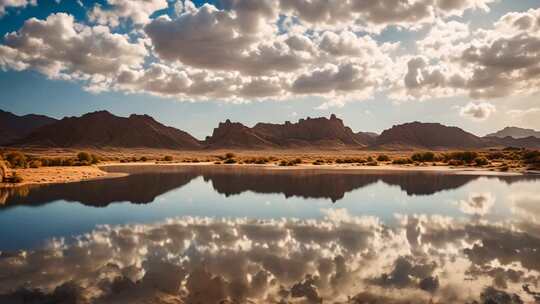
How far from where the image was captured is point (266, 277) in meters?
8.09

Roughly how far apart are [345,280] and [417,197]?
51.2 feet

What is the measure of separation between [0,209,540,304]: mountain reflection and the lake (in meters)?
0.03

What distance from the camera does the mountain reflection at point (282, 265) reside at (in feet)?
23.5

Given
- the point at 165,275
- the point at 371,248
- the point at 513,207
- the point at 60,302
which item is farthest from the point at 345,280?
the point at 513,207

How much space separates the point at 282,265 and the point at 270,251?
1.28m

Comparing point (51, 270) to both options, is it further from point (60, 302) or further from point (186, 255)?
point (186, 255)

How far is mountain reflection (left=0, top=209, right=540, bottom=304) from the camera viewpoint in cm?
715

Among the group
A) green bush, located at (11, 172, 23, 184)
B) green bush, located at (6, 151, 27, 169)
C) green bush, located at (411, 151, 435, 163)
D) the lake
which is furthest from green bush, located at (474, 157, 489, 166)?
green bush, located at (6, 151, 27, 169)

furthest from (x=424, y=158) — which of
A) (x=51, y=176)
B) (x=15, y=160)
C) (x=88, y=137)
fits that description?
(x=88, y=137)

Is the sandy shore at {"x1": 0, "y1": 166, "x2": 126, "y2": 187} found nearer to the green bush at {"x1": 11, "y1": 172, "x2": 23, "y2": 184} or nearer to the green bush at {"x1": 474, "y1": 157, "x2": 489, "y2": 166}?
the green bush at {"x1": 11, "y1": 172, "x2": 23, "y2": 184}

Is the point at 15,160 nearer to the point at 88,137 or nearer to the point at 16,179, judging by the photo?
the point at 16,179

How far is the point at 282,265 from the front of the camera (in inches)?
353

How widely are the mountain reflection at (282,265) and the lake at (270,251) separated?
0.03 m

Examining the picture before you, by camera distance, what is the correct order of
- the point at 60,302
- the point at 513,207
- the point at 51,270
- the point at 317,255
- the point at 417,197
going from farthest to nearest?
the point at 417,197 < the point at 513,207 < the point at 317,255 < the point at 51,270 < the point at 60,302
